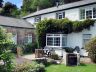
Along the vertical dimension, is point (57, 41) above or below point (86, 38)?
below

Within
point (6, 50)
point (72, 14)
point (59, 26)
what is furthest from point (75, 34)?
point (6, 50)

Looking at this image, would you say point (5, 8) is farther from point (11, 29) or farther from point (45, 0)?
point (11, 29)

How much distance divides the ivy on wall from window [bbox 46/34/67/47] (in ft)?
2.28

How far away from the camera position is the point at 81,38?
31781 millimetres

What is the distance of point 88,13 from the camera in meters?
31.6

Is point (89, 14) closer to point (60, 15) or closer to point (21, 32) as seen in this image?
point (60, 15)

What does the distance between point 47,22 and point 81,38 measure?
5.53m

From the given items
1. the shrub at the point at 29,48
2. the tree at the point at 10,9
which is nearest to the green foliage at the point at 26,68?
the shrub at the point at 29,48

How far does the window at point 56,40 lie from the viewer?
33.1 m

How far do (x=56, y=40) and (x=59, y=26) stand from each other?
78.8 inches

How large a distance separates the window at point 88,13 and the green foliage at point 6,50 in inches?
703

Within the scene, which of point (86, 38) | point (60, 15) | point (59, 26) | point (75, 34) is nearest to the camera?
point (86, 38)

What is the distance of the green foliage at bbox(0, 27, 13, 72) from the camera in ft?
48.8

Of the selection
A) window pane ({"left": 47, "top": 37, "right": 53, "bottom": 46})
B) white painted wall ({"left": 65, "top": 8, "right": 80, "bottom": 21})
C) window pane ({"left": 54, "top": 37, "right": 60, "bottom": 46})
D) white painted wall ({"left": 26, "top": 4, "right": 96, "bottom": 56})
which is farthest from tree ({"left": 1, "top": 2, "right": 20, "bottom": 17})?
white painted wall ({"left": 26, "top": 4, "right": 96, "bottom": 56})
